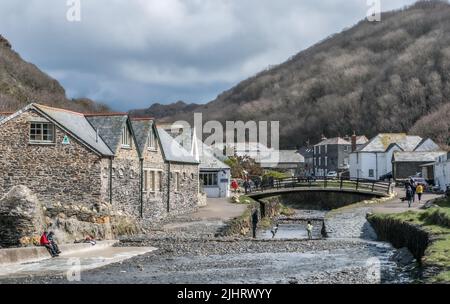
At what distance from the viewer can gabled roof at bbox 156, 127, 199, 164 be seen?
45.8 m

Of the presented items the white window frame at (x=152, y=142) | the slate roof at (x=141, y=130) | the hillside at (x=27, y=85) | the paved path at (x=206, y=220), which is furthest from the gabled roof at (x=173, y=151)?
the hillside at (x=27, y=85)

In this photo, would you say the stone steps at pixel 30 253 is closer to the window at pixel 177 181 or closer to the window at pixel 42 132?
the window at pixel 42 132

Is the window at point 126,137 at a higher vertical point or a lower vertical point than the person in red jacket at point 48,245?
higher

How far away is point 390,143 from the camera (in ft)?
302

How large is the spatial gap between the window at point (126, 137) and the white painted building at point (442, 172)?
108 ft

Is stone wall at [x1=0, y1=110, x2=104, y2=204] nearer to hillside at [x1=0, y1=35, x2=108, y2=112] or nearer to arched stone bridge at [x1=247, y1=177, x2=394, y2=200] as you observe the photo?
arched stone bridge at [x1=247, y1=177, x2=394, y2=200]

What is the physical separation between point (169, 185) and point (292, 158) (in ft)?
296

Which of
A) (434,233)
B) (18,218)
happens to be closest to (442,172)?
(434,233)

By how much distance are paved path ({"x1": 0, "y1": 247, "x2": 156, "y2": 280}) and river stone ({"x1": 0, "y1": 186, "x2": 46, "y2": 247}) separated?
3.02 m

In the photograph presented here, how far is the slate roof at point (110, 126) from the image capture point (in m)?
37.2

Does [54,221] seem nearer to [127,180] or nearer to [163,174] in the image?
[127,180]

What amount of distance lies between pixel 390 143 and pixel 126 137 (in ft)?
198
